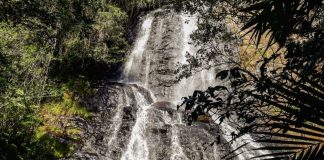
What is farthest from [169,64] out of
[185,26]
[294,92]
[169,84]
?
[294,92]

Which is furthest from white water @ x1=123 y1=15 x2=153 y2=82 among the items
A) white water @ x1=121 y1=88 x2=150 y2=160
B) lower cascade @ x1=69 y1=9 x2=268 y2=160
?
white water @ x1=121 y1=88 x2=150 y2=160

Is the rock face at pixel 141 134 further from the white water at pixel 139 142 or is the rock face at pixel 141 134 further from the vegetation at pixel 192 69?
the vegetation at pixel 192 69

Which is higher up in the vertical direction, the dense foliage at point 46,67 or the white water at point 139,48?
the white water at point 139,48

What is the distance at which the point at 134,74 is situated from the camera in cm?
2561

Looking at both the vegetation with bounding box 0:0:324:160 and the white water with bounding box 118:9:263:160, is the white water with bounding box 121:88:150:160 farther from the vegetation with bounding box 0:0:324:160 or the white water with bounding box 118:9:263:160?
the vegetation with bounding box 0:0:324:160

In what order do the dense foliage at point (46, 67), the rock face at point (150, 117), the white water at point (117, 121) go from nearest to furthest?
1. the dense foliage at point (46, 67)
2. the rock face at point (150, 117)
3. the white water at point (117, 121)

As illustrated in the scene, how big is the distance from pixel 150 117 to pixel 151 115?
0.18 metres

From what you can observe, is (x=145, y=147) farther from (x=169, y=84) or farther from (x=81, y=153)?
(x=169, y=84)

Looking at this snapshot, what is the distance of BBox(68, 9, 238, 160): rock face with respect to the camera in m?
16.0

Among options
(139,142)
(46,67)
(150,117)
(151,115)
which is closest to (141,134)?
(139,142)

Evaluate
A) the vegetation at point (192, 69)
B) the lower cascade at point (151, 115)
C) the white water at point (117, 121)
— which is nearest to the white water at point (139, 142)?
the lower cascade at point (151, 115)

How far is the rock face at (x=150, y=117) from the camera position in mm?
15988

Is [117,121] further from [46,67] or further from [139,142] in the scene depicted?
[46,67]

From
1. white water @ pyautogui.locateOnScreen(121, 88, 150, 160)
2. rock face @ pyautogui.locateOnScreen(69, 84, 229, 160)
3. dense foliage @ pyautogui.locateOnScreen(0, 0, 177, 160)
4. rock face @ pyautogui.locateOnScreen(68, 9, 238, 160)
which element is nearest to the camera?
dense foliage @ pyautogui.locateOnScreen(0, 0, 177, 160)
